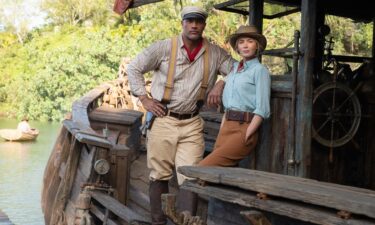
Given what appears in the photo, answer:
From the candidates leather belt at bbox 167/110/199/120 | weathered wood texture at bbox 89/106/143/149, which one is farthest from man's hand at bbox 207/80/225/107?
weathered wood texture at bbox 89/106/143/149

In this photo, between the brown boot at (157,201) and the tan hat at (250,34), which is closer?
the tan hat at (250,34)

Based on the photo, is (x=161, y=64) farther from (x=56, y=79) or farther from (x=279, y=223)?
(x=56, y=79)

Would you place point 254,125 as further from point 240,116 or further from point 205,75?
point 205,75

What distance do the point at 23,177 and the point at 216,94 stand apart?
16.8 meters

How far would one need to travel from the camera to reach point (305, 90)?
430 cm

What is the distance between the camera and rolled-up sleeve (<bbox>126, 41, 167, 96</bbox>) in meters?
4.54

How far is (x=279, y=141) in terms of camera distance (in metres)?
4.46

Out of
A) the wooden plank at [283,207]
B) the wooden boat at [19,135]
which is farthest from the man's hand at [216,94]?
the wooden boat at [19,135]

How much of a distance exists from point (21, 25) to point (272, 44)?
122 feet

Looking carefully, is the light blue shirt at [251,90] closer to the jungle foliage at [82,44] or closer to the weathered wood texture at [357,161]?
the weathered wood texture at [357,161]

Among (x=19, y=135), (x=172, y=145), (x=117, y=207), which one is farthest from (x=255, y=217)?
(x=19, y=135)

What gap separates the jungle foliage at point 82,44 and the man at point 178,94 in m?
8.83

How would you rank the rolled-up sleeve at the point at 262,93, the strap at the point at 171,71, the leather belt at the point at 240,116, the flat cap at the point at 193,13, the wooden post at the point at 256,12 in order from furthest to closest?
the wooden post at the point at 256,12 → the strap at the point at 171,71 → the flat cap at the point at 193,13 → the leather belt at the point at 240,116 → the rolled-up sleeve at the point at 262,93

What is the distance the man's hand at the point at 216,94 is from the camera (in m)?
4.45
